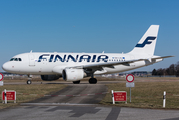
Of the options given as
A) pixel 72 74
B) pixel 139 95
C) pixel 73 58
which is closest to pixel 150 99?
pixel 139 95

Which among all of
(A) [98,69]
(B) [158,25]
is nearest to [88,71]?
(A) [98,69]

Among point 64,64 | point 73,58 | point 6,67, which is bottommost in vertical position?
point 6,67

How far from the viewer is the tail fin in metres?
43.5

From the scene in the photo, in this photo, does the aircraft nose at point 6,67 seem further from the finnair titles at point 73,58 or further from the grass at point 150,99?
the grass at point 150,99

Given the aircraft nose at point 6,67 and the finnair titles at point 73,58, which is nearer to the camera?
the aircraft nose at point 6,67

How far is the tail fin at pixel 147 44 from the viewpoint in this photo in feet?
143

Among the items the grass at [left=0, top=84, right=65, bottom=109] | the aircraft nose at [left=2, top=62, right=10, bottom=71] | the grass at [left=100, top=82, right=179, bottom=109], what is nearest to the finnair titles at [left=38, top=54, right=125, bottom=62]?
the aircraft nose at [left=2, top=62, right=10, bottom=71]

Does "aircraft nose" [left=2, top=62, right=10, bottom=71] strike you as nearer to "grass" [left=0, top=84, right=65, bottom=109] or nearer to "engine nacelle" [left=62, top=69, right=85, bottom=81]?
"grass" [left=0, top=84, right=65, bottom=109]

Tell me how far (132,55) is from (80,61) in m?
10.1

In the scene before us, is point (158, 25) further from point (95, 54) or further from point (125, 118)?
point (125, 118)

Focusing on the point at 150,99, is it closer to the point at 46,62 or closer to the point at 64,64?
the point at 64,64

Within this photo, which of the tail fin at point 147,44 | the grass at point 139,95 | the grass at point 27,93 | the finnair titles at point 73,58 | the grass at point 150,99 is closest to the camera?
the grass at point 150,99

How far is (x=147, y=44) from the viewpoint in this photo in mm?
43500

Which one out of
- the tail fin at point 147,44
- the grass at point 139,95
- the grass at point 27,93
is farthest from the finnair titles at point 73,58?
the grass at point 27,93
